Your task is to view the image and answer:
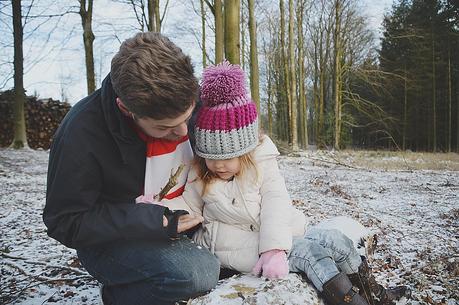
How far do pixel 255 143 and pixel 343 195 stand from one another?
3.66 metres

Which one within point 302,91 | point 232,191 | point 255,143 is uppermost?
point 302,91

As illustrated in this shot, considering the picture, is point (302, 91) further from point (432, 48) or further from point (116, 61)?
point (116, 61)

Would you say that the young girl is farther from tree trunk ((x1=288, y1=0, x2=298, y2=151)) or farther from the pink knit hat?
tree trunk ((x1=288, y1=0, x2=298, y2=151))

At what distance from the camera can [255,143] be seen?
187 cm

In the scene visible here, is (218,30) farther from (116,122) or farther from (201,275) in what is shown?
(201,275)

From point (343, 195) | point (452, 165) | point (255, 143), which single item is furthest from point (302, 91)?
point (255, 143)

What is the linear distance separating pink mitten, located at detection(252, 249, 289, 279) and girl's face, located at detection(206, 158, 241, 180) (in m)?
0.47

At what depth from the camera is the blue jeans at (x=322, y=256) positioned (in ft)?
5.31

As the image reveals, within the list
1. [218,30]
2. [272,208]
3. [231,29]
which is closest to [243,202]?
[272,208]

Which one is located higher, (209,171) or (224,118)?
(224,118)

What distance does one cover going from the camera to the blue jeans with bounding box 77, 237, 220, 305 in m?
1.53

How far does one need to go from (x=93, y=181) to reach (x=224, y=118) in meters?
0.70

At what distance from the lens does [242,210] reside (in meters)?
1.82

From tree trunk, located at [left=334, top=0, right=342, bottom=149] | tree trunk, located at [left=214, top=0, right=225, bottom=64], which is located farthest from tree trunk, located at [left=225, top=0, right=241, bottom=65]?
tree trunk, located at [left=334, top=0, right=342, bottom=149]
